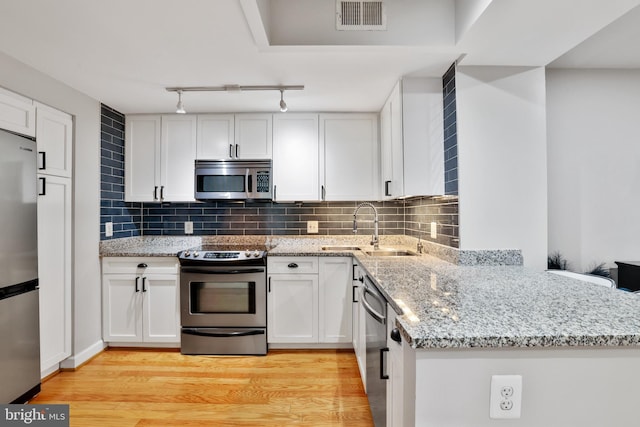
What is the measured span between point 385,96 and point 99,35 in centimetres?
198

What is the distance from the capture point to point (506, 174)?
6.64 feet

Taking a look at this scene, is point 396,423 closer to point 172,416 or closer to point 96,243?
point 172,416

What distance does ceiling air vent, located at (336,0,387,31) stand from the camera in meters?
1.85

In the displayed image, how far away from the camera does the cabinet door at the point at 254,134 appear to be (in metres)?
3.04

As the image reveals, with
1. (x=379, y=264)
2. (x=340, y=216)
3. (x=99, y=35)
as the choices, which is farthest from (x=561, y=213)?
(x=99, y=35)

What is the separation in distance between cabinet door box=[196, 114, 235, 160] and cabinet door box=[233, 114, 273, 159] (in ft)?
0.25

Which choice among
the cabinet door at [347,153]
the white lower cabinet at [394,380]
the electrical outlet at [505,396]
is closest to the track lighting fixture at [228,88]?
the cabinet door at [347,153]

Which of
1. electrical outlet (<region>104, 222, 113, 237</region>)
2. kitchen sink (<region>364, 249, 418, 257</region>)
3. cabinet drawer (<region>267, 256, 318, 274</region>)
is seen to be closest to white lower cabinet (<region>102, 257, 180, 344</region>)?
electrical outlet (<region>104, 222, 113, 237</region>)

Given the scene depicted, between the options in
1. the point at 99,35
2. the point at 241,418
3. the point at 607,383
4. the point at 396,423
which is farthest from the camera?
the point at 241,418

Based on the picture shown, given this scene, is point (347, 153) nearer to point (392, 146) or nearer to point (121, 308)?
point (392, 146)

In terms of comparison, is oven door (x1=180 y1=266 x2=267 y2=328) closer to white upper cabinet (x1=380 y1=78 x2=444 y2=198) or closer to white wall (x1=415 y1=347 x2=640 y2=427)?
white upper cabinet (x1=380 y1=78 x2=444 y2=198)

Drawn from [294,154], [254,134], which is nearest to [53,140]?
[254,134]

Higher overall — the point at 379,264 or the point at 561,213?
the point at 561,213

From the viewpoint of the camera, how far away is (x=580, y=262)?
2.23 metres
